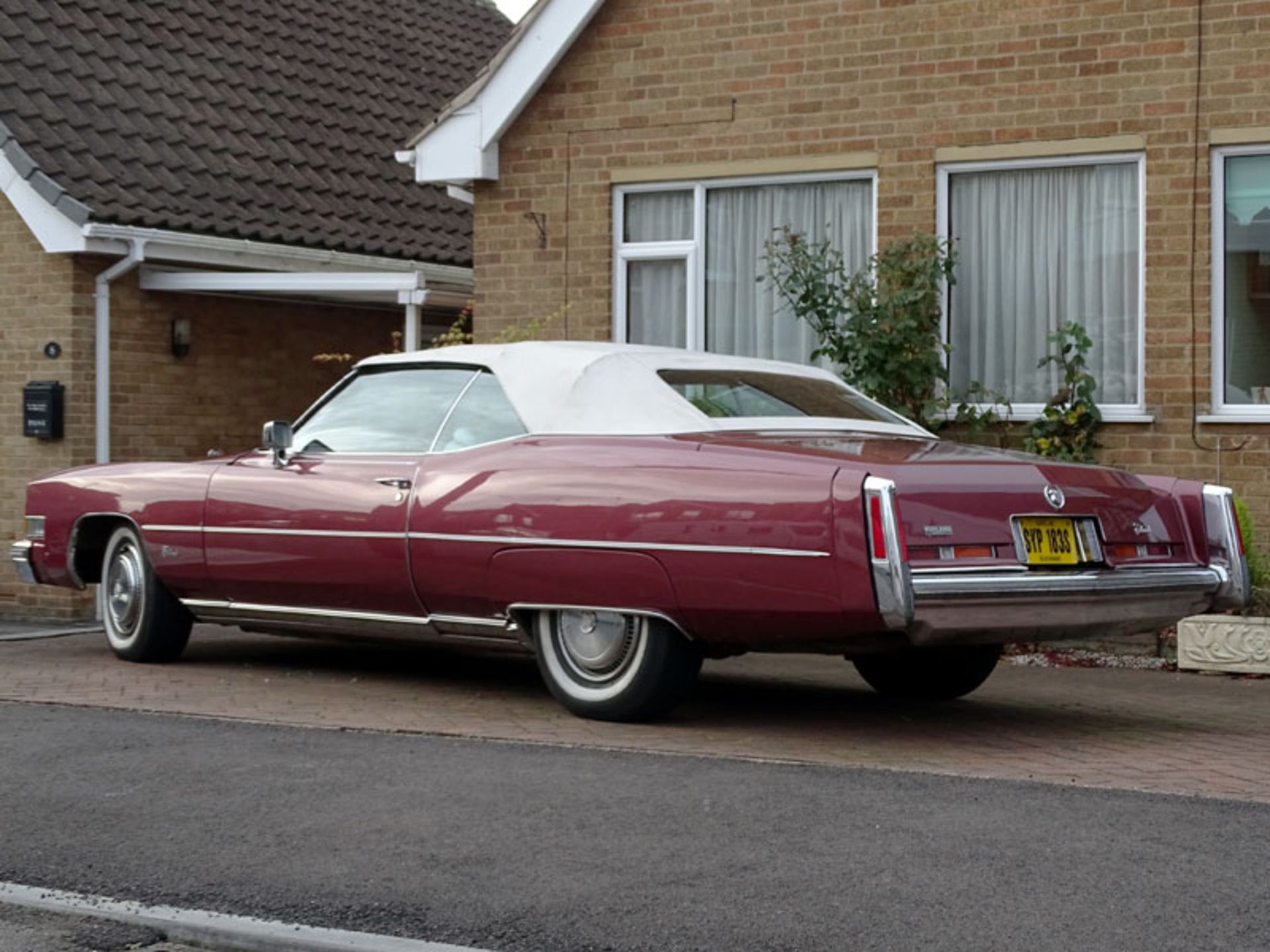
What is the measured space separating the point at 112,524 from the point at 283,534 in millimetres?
1579

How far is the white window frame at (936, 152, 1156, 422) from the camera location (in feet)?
37.9

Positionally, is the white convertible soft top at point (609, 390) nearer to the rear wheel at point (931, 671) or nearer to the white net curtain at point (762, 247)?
the rear wheel at point (931, 671)

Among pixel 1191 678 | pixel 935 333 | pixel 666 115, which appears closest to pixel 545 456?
pixel 1191 678

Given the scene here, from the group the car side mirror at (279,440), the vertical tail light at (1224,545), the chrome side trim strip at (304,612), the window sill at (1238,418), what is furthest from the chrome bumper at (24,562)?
the window sill at (1238,418)

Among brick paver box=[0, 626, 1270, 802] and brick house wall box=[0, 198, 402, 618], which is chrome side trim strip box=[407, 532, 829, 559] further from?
brick house wall box=[0, 198, 402, 618]

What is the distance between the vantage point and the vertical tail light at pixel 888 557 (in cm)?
681

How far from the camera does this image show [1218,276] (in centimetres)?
1142

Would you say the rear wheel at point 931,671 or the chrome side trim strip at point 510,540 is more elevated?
the chrome side trim strip at point 510,540

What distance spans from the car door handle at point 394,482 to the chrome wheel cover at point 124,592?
1838 millimetres

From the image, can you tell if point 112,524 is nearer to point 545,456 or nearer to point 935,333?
point 545,456

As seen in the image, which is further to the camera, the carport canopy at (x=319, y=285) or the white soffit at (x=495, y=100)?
the carport canopy at (x=319, y=285)

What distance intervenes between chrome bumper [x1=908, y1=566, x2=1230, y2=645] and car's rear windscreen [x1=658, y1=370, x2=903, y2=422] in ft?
5.00

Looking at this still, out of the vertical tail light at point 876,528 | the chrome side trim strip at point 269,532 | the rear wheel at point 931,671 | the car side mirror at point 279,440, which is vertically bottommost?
the rear wheel at point 931,671

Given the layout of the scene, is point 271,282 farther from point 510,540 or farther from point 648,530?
point 648,530
